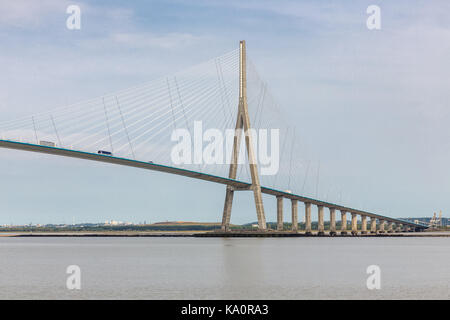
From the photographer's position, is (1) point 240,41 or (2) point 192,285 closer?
(2) point 192,285

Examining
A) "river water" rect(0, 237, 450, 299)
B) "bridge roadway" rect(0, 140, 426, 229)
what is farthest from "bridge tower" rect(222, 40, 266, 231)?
"river water" rect(0, 237, 450, 299)

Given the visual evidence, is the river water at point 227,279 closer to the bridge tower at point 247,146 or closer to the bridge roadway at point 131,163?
the bridge roadway at point 131,163

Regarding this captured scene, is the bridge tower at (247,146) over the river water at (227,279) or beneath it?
over

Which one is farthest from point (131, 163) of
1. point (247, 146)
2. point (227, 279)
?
point (227, 279)

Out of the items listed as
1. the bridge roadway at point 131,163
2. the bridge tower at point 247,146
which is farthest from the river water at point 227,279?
the bridge tower at point 247,146

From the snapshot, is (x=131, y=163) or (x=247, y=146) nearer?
(x=131, y=163)

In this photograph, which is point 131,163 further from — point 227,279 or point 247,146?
point 227,279

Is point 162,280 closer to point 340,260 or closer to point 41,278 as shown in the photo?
point 41,278

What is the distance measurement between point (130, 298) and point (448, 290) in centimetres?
1177

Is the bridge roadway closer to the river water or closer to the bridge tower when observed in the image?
the bridge tower

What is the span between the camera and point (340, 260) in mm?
43125

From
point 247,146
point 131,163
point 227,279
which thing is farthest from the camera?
point 247,146

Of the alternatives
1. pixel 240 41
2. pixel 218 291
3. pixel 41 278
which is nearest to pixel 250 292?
pixel 218 291

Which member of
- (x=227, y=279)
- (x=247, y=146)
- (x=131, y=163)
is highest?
(x=247, y=146)
